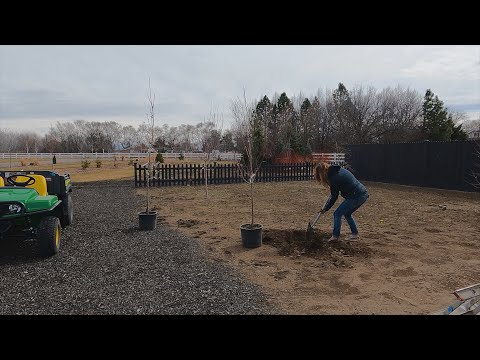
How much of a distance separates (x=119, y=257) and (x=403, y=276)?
4.19 m

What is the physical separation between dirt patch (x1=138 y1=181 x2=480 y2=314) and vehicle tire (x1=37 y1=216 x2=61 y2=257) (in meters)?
2.35

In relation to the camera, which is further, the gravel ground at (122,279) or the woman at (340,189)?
the woman at (340,189)

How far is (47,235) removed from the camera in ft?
15.5

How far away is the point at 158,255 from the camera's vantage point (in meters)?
5.12

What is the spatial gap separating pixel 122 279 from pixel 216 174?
1249 centimetres

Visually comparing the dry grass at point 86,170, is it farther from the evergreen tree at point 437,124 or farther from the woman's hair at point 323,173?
the evergreen tree at point 437,124

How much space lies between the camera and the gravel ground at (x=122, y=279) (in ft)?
11.0

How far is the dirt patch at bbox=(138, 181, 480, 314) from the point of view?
3.61 m

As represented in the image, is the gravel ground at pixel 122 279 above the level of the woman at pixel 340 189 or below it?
below

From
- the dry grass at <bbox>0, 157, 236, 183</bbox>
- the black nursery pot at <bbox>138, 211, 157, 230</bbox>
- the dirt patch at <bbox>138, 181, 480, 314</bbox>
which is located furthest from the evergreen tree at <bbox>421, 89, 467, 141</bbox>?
the black nursery pot at <bbox>138, 211, 157, 230</bbox>

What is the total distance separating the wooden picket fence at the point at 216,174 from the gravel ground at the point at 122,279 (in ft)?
28.6

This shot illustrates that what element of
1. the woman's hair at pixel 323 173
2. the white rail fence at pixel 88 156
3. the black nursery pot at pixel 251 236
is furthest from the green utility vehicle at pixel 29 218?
the white rail fence at pixel 88 156

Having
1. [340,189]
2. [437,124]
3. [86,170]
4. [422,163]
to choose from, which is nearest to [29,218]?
[340,189]

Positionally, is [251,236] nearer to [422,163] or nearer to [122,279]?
[122,279]
